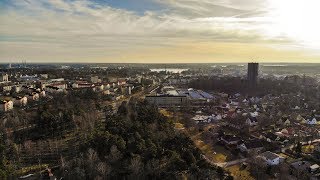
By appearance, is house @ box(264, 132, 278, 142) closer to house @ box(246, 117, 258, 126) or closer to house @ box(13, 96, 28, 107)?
house @ box(246, 117, 258, 126)

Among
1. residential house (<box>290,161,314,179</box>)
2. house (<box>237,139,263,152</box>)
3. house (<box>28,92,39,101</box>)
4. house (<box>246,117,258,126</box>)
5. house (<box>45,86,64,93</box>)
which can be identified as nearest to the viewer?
residential house (<box>290,161,314,179</box>)

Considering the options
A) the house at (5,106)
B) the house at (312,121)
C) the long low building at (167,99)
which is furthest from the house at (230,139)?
the house at (5,106)

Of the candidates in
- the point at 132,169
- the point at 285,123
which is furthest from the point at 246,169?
the point at 285,123

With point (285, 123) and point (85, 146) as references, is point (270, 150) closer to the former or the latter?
point (285, 123)

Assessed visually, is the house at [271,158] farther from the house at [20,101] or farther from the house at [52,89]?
the house at [52,89]

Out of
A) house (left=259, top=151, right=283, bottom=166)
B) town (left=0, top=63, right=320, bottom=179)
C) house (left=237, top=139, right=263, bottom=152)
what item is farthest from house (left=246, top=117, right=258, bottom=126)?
house (left=259, top=151, right=283, bottom=166)

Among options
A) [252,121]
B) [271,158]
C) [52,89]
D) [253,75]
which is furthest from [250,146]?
[52,89]

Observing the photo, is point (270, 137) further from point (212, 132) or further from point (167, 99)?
point (167, 99)
